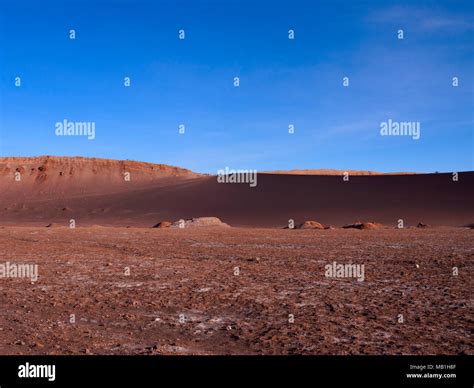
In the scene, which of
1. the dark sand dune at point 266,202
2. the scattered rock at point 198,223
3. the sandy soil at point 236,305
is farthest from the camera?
the dark sand dune at point 266,202

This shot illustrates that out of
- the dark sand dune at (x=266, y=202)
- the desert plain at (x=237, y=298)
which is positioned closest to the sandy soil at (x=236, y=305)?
the desert plain at (x=237, y=298)

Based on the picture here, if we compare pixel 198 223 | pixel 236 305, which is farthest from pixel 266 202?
pixel 236 305

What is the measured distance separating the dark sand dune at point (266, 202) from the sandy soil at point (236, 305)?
92.0 ft

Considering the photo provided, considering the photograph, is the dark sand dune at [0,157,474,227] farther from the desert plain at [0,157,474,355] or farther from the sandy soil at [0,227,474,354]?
the sandy soil at [0,227,474,354]

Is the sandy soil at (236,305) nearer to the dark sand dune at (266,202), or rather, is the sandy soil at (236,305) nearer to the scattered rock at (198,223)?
the scattered rock at (198,223)

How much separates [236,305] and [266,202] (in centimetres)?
4229

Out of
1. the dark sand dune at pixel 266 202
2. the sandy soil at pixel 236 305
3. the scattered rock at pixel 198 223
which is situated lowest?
the sandy soil at pixel 236 305

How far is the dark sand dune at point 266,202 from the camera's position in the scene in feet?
144

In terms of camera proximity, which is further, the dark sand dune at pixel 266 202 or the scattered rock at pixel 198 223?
the dark sand dune at pixel 266 202

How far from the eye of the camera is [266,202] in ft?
167

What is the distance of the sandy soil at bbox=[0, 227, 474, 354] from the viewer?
21.1 ft

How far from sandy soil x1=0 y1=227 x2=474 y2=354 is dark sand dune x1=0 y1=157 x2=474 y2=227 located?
2804 cm

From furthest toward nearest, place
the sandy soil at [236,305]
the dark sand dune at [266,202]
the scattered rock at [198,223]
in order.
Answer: the dark sand dune at [266,202] < the scattered rock at [198,223] < the sandy soil at [236,305]
